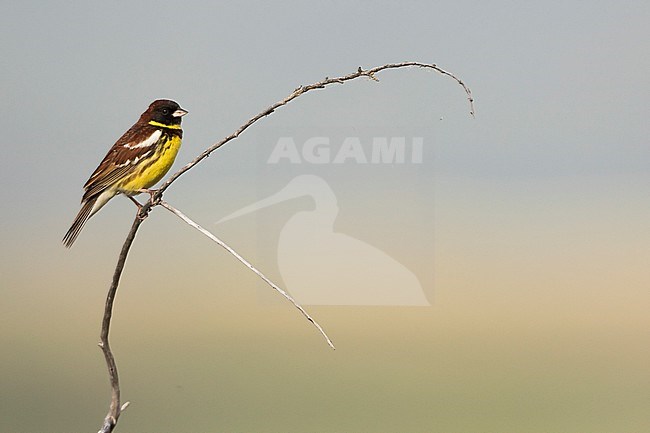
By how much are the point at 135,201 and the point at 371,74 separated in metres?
0.73

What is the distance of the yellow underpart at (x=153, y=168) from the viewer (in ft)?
6.01

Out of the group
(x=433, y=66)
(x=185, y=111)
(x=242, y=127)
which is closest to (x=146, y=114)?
(x=185, y=111)

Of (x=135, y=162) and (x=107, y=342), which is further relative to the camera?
(x=135, y=162)

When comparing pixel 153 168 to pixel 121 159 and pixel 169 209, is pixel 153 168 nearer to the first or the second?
pixel 121 159

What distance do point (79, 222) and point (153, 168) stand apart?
0.22m

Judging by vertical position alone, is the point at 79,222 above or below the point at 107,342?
above

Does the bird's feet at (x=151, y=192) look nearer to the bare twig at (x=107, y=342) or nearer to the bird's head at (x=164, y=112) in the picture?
the bare twig at (x=107, y=342)

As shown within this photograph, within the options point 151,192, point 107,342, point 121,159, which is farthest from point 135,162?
point 107,342

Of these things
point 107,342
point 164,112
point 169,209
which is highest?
point 164,112

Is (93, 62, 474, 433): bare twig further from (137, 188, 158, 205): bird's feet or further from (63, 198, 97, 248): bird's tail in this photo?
(63, 198, 97, 248): bird's tail

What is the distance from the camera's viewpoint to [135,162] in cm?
183

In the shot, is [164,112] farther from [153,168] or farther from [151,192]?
[151,192]

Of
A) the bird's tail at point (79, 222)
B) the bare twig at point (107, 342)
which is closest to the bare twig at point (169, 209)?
the bare twig at point (107, 342)

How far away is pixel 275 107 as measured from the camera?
1.44m
